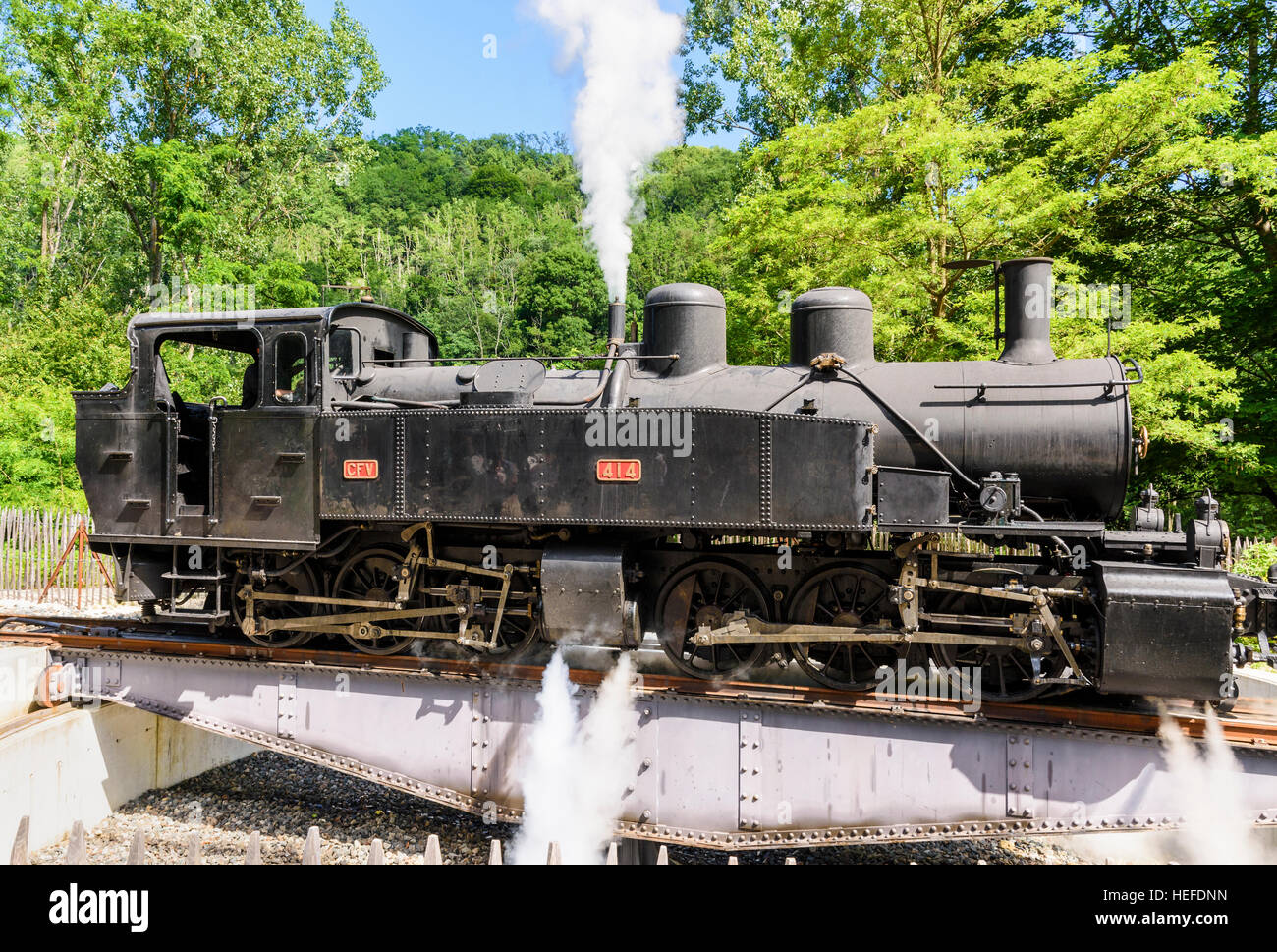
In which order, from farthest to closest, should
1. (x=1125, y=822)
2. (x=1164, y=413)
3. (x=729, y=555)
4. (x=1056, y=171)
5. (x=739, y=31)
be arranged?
1. (x=739, y=31)
2. (x=1056, y=171)
3. (x=1164, y=413)
4. (x=729, y=555)
5. (x=1125, y=822)

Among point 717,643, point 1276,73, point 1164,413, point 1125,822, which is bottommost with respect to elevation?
point 1125,822

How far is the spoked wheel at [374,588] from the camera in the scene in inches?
270

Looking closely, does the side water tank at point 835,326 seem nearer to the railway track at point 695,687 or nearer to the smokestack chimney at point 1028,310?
the smokestack chimney at point 1028,310

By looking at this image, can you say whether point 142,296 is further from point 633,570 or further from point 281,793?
point 633,570

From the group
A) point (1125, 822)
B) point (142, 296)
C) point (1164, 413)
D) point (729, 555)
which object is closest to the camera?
point (1125, 822)

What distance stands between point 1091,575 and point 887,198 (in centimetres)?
1026

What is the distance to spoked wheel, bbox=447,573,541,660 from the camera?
653cm

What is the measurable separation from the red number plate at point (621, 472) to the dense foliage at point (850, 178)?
370 centimetres

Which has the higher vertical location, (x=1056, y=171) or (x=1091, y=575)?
(x=1056, y=171)

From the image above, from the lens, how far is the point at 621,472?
5.93 m

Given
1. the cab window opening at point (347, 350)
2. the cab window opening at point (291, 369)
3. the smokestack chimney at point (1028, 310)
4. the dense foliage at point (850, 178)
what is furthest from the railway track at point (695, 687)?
the dense foliage at point (850, 178)

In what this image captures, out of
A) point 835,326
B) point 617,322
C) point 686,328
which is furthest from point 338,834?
point 835,326

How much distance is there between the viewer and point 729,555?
6215 millimetres

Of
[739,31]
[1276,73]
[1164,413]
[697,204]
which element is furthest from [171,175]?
[697,204]
